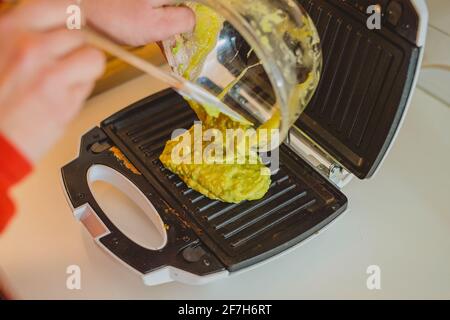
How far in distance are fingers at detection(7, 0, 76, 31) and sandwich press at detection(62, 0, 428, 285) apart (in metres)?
0.38

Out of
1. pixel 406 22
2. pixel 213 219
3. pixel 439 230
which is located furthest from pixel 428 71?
pixel 213 219

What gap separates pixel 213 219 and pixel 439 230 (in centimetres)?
40

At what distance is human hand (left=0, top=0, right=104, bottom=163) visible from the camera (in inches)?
24.5

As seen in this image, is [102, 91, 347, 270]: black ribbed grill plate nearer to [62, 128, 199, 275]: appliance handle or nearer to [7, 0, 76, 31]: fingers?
[62, 128, 199, 275]: appliance handle

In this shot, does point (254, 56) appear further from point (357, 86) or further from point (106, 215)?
point (106, 215)

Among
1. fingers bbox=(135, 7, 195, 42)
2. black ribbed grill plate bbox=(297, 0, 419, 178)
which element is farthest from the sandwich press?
fingers bbox=(135, 7, 195, 42)

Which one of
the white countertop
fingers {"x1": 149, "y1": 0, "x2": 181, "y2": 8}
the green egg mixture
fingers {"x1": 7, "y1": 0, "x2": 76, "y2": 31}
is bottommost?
the white countertop

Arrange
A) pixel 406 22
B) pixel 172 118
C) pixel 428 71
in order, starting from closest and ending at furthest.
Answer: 1. pixel 406 22
2. pixel 172 118
3. pixel 428 71

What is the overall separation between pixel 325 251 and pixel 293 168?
15 centimetres

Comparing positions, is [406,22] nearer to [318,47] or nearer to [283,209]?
[318,47]

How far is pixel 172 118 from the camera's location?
3.65ft

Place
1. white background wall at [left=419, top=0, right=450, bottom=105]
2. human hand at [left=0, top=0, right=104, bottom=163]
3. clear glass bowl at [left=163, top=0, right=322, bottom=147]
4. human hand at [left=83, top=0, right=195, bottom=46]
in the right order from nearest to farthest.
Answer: human hand at [left=0, top=0, right=104, bottom=163] → clear glass bowl at [left=163, top=0, right=322, bottom=147] → human hand at [left=83, top=0, right=195, bottom=46] → white background wall at [left=419, top=0, right=450, bottom=105]

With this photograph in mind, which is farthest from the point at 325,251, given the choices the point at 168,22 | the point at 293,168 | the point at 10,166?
the point at 10,166
